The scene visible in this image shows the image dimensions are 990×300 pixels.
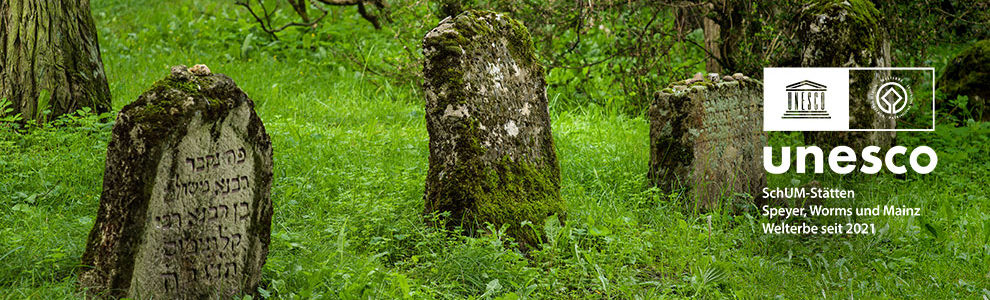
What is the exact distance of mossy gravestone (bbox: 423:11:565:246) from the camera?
4887mm

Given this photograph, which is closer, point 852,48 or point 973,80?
point 852,48

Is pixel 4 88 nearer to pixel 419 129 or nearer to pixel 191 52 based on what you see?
pixel 419 129

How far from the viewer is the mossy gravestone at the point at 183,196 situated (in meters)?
3.54

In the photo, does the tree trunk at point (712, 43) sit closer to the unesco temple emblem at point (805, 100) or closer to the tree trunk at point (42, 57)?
the unesco temple emblem at point (805, 100)

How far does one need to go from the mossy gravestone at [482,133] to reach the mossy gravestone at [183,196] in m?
1.19

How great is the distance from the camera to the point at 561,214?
529 cm

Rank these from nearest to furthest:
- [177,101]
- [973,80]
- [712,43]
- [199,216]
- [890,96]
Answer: [177,101] < [199,216] < [890,96] < [973,80] < [712,43]

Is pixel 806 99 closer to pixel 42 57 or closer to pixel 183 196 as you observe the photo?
pixel 183 196

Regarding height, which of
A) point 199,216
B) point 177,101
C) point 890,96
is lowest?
point 890,96

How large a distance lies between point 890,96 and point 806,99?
1.12 meters

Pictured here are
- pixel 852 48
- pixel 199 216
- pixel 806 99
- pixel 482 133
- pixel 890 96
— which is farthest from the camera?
pixel 890 96

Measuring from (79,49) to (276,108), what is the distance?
248 centimetres

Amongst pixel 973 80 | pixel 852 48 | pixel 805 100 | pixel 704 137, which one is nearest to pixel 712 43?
pixel 852 48

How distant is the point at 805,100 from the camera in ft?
21.5
